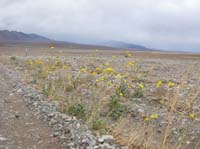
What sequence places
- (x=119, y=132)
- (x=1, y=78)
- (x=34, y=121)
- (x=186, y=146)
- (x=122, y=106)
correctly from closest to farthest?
(x=119, y=132)
(x=186, y=146)
(x=34, y=121)
(x=122, y=106)
(x=1, y=78)

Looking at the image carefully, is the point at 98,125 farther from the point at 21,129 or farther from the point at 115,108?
the point at 115,108

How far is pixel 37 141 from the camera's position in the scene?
6.28 m

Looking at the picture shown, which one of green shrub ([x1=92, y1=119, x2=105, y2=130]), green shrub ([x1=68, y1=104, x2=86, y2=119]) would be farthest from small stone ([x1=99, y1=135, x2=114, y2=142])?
green shrub ([x1=68, y1=104, x2=86, y2=119])

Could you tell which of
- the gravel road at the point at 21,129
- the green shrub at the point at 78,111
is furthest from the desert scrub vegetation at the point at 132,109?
the gravel road at the point at 21,129

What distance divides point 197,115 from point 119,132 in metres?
3.23

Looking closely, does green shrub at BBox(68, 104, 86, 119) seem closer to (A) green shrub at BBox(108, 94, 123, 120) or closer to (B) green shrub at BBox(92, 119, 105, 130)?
(B) green shrub at BBox(92, 119, 105, 130)

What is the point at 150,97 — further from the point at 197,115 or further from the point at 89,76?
the point at 89,76

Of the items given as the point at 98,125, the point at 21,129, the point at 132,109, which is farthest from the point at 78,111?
the point at 132,109

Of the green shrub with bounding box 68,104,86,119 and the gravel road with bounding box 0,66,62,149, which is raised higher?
the green shrub with bounding box 68,104,86,119

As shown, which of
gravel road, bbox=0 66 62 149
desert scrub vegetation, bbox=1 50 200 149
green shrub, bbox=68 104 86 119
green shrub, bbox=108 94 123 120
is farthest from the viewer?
green shrub, bbox=108 94 123 120

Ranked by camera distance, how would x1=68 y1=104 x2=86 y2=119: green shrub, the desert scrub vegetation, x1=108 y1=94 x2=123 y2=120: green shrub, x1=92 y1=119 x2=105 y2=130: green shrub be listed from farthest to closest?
x1=108 y1=94 x2=123 y2=120: green shrub, x1=68 y1=104 x2=86 y2=119: green shrub, x1=92 y1=119 x2=105 y2=130: green shrub, the desert scrub vegetation

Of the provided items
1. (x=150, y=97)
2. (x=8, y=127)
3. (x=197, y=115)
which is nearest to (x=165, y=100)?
(x=150, y=97)

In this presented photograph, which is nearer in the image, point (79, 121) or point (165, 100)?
point (79, 121)

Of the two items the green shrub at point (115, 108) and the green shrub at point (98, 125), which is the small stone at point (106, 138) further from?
the green shrub at point (115, 108)
